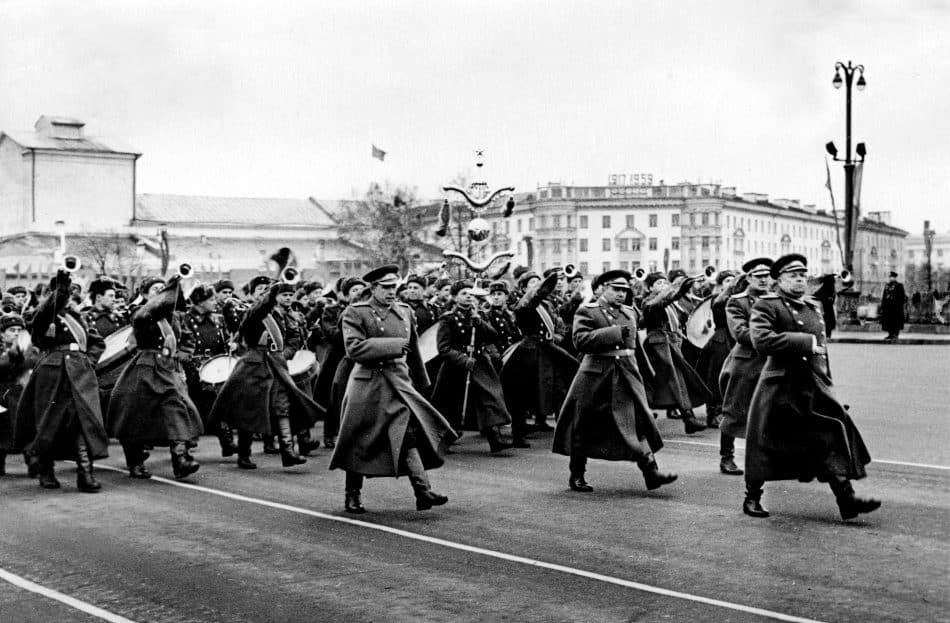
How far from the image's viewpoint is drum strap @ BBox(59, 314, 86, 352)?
12.1 meters

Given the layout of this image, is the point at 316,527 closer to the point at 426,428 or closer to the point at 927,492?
the point at 426,428

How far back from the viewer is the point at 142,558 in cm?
841

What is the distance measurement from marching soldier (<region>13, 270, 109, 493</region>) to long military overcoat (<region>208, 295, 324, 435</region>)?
1.44 meters

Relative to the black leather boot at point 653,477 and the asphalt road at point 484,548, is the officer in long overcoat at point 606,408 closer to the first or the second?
the black leather boot at point 653,477

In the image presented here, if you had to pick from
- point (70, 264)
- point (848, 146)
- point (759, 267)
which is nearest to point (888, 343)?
point (848, 146)

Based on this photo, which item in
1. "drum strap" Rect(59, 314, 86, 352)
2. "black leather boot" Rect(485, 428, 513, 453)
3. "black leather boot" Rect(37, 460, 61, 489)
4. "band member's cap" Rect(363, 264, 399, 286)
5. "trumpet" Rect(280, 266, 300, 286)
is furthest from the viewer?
"black leather boot" Rect(485, 428, 513, 453)

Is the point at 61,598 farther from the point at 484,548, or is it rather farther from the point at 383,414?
the point at 383,414

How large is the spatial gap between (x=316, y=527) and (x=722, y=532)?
2824mm

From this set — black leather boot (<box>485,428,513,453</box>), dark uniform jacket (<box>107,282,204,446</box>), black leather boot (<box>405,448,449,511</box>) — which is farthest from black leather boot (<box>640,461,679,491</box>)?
dark uniform jacket (<box>107,282,204,446</box>)

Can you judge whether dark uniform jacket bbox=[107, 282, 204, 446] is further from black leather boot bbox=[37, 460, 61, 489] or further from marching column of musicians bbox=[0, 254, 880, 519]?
black leather boot bbox=[37, 460, 61, 489]

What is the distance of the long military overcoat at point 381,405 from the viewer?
10000 mm

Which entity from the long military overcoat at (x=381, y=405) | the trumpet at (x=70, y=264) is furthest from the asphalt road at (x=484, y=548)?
the trumpet at (x=70, y=264)

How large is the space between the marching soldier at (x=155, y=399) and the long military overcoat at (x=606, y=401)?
3440 millimetres

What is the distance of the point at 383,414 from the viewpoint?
33.0 ft
